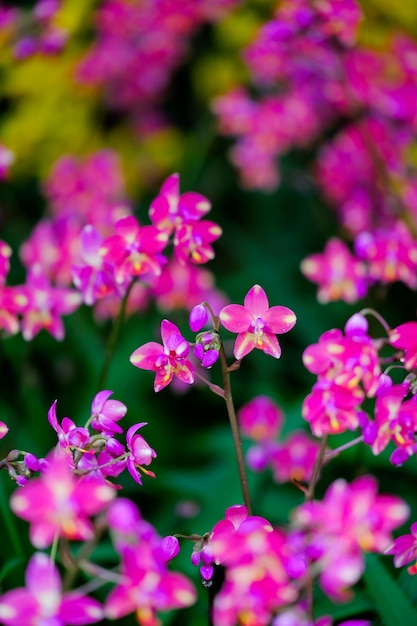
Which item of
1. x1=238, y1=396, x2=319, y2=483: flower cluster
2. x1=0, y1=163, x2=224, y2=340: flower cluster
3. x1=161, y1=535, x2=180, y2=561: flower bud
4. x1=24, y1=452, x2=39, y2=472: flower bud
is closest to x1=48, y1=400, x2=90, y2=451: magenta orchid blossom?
x1=24, y1=452, x2=39, y2=472: flower bud

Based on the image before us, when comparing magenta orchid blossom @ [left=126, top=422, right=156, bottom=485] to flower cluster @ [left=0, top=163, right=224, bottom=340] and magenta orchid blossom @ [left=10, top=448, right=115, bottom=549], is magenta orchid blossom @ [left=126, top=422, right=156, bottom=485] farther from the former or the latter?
flower cluster @ [left=0, top=163, right=224, bottom=340]

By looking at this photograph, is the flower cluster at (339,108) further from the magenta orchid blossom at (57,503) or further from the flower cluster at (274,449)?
the magenta orchid blossom at (57,503)

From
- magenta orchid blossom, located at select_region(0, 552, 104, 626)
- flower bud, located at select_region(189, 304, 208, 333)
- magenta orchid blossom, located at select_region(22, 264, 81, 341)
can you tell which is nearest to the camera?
magenta orchid blossom, located at select_region(0, 552, 104, 626)

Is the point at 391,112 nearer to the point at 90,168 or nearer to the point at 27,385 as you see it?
the point at 90,168

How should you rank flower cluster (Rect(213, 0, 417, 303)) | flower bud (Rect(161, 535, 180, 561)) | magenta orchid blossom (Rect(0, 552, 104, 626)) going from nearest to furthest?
1. magenta orchid blossom (Rect(0, 552, 104, 626))
2. flower bud (Rect(161, 535, 180, 561))
3. flower cluster (Rect(213, 0, 417, 303))

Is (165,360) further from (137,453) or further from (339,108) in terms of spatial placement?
(339,108)

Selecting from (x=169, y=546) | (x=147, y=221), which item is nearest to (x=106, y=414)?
(x=169, y=546)

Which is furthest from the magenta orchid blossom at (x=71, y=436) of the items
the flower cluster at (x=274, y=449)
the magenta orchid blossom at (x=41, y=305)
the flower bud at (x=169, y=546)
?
the flower cluster at (x=274, y=449)
